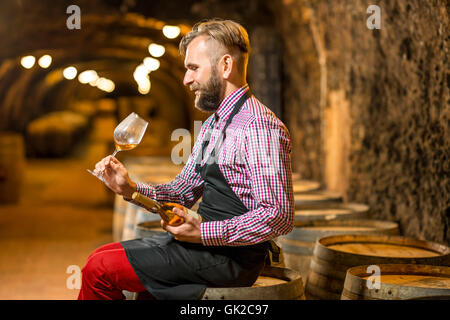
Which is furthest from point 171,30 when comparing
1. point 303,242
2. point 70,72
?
point 303,242

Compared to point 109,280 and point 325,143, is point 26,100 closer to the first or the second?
point 325,143

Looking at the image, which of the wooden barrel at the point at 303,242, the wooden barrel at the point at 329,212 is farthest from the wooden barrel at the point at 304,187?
the wooden barrel at the point at 303,242

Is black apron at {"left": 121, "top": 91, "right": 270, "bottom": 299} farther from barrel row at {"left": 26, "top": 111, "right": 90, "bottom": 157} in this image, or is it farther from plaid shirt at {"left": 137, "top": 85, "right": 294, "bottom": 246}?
barrel row at {"left": 26, "top": 111, "right": 90, "bottom": 157}

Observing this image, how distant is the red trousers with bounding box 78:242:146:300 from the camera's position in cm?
199

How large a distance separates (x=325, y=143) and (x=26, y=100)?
8837 millimetres

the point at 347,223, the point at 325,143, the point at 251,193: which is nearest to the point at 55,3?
the point at 325,143

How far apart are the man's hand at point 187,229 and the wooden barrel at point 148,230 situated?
1.04m

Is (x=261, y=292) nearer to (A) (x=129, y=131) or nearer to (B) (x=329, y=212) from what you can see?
(A) (x=129, y=131)

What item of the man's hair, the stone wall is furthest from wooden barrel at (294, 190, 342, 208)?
the man's hair

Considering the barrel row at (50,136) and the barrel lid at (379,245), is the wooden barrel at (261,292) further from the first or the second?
the barrel row at (50,136)

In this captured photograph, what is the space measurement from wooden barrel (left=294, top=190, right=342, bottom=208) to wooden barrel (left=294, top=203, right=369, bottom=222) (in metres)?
0.11

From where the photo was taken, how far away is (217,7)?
24.0 feet

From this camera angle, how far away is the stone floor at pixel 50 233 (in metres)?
4.90

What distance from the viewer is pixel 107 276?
1993mm
